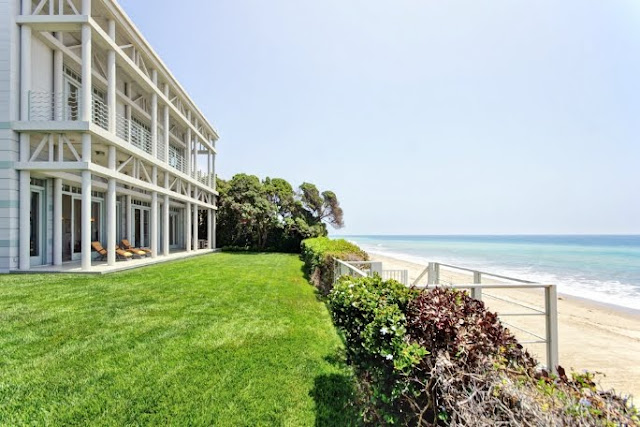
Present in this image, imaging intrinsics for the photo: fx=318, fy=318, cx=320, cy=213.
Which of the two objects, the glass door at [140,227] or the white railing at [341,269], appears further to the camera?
the glass door at [140,227]

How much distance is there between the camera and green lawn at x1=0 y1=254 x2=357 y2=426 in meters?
2.98

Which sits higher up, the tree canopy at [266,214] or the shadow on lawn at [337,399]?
the tree canopy at [266,214]

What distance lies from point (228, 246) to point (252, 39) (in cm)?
1755

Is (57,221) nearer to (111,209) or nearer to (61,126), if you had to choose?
(111,209)

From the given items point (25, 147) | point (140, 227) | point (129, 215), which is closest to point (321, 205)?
point (140, 227)

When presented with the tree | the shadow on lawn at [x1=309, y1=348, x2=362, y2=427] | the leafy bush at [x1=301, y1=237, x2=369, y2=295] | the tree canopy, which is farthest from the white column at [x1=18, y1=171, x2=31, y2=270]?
the tree

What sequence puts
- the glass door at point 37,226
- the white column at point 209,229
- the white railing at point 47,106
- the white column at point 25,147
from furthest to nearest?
the white column at point 209,229 → the glass door at point 37,226 → the white railing at point 47,106 → the white column at point 25,147

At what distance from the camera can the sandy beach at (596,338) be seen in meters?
5.09

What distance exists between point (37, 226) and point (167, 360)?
34.4 feet

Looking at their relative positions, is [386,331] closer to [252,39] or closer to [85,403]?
[85,403]

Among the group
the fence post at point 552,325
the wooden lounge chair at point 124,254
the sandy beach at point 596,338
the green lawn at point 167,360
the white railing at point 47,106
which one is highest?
the white railing at point 47,106

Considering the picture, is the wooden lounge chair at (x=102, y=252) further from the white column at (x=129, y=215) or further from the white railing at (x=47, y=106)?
the white railing at (x=47, y=106)

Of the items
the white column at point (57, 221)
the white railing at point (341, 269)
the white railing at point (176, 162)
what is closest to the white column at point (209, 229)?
the white railing at point (176, 162)

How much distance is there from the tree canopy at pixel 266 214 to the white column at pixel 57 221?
12746mm
